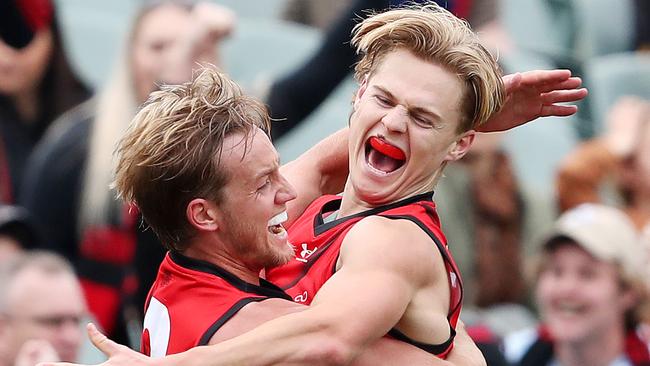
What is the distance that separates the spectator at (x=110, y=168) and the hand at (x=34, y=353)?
697mm

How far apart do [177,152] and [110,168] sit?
3.12 metres

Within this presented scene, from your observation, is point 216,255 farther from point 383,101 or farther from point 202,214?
point 383,101

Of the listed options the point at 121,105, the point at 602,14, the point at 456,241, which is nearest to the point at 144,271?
the point at 121,105

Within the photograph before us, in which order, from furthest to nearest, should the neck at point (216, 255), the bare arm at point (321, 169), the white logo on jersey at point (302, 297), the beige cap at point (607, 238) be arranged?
the beige cap at point (607, 238) < the bare arm at point (321, 169) < the white logo on jersey at point (302, 297) < the neck at point (216, 255)

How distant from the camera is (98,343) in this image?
3.27m

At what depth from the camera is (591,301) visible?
21.3 feet

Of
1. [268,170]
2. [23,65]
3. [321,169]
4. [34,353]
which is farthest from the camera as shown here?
[23,65]

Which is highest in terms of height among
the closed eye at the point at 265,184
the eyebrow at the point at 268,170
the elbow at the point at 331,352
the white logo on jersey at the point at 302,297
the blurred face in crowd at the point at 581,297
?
the eyebrow at the point at 268,170

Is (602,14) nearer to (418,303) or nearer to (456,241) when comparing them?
(456,241)

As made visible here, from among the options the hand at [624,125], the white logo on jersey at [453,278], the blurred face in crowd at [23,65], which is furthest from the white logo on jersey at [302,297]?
the hand at [624,125]

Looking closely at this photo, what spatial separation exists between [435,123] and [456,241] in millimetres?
3423

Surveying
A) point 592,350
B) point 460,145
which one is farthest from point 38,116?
point 460,145

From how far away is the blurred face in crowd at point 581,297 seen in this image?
6.45m

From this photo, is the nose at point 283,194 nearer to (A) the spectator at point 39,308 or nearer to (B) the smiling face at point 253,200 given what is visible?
(B) the smiling face at point 253,200
